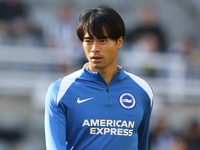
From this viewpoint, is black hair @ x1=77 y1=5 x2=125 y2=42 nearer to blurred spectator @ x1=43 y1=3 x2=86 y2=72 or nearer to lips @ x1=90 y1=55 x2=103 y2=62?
lips @ x1=90 y1=55 x2=103 y2=62

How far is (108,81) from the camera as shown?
3057 mm

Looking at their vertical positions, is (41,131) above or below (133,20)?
below

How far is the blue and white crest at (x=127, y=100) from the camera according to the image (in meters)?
2.97

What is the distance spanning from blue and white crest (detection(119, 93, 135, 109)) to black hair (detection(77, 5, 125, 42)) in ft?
1.48

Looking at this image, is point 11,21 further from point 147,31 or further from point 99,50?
point 99,50

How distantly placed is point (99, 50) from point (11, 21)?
5.88 metres

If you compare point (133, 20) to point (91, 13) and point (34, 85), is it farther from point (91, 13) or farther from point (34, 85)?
point (91, 13)

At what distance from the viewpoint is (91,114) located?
9.39ft

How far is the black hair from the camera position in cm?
288

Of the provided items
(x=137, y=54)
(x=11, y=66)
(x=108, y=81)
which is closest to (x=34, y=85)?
(x=11, y=66)

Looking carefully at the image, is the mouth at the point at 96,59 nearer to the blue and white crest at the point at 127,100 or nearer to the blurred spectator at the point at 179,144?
the blue and white crest at the point at 127,100

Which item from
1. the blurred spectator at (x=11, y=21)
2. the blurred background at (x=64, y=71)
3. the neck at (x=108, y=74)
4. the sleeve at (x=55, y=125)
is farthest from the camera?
the blurred spectator at (x=11, y=21)

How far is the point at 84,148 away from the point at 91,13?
1012mm

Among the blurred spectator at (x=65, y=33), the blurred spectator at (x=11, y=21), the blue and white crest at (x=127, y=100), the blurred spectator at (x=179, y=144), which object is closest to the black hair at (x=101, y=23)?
the blue and white crest at (x=127, y=100)
